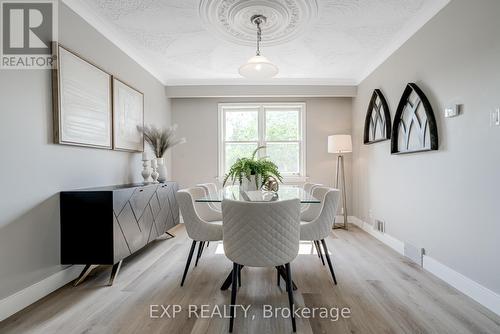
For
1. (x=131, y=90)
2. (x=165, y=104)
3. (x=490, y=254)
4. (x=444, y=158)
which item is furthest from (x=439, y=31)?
(x=165, y=104)

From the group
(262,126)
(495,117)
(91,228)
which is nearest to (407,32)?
(495,117)

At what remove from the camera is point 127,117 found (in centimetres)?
331

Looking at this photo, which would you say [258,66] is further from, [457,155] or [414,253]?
[414,253]

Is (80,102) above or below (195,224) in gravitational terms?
above

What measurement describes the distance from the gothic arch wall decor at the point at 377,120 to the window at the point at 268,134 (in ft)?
4.01

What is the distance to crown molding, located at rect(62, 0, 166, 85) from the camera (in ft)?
7.90

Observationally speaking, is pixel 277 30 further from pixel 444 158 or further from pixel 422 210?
pixel 422 210

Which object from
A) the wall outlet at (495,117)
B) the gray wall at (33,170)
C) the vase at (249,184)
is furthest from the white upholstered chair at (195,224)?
the wall outlet at (495,117)

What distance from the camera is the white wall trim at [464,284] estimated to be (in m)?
1.85

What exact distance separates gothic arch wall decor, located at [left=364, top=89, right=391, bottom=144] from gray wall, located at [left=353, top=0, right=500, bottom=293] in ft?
0.67

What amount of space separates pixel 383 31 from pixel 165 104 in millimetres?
3582

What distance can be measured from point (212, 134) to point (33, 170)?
3.10 meters

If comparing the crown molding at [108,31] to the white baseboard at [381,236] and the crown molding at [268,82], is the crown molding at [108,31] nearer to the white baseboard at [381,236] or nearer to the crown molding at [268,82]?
the crown molding at [268,82]

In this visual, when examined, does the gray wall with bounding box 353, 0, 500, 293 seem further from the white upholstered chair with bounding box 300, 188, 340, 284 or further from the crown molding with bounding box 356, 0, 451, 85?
the white upholstered chair with bounding box 300, 188, 340, 284
